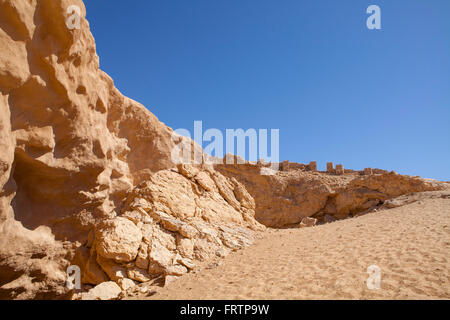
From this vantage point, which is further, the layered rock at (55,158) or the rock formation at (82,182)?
the rock formation at (82,182)

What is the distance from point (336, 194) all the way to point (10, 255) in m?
23.9

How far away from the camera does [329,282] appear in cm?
570

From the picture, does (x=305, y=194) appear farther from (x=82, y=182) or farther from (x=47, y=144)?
(x=47, y=144)

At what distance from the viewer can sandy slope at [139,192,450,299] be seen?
516 centimetres

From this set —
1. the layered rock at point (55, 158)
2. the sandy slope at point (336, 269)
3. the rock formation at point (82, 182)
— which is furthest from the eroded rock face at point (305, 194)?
the layered rock at point (55, 158)

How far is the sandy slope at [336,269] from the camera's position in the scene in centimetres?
516

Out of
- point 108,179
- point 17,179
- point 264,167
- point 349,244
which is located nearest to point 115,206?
point 108,179

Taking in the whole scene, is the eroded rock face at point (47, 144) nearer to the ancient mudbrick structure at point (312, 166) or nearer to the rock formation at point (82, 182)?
the rock formation at point (82, 182)

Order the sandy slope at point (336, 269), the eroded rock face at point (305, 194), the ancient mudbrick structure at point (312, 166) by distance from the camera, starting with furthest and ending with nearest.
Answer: the ancient mudbrick structure at point (312, 166), the eroded rock face at point (305, 194), the sandy slope at point (336, 269)

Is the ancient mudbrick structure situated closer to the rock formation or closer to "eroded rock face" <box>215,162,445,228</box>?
Answer: "eroded rock face" <box>215,162,445,228</box>

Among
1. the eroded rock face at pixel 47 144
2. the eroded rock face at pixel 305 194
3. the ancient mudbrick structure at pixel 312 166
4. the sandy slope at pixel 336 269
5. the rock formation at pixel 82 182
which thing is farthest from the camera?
the ancient mudbrick structure at pixel 312 166

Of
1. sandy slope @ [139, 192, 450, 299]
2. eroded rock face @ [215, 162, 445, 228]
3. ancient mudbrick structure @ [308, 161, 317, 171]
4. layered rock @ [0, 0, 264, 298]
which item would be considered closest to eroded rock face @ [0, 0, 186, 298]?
layered rock @ [0, 0, 264, 298]

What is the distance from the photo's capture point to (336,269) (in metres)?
6.44

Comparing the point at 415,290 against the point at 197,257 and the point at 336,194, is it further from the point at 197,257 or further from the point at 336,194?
the point at 336,194
